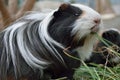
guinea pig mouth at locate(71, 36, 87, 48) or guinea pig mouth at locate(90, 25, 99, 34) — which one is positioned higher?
guinea pig mouth at locate(90, 25, 99, 34)

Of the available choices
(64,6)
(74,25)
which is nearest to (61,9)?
(64,6)

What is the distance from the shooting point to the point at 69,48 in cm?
210

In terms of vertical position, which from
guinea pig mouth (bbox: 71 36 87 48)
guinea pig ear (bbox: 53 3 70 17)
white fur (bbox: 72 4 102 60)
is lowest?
guinea pig mouth (bbox: 71 36 87 48)

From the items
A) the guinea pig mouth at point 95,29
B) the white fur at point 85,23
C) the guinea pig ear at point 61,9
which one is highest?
the guinea pig ear at point 61,9

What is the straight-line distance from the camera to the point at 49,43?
6.69ft

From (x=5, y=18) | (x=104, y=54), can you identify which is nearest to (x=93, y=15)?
(x=104, y=54)

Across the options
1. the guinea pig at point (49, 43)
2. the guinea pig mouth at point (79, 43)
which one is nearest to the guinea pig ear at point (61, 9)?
the guinea pig at point (49, 43)

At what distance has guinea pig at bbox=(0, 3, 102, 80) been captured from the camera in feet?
6.68

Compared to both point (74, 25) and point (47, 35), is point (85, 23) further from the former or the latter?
point (47, 35)

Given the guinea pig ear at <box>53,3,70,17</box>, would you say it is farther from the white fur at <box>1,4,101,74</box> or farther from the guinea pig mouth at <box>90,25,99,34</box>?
the guinea pig mouth at <box>90,25,99,34</box>

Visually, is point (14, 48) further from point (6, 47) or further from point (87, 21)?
point (87, 21)

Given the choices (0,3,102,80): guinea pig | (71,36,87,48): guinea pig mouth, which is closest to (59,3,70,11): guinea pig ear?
(0,3,102,80): guinea pig

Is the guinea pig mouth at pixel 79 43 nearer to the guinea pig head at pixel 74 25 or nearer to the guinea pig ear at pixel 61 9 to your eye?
the guinea pig head at pixel 74 25

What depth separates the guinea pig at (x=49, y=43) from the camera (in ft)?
6.68
